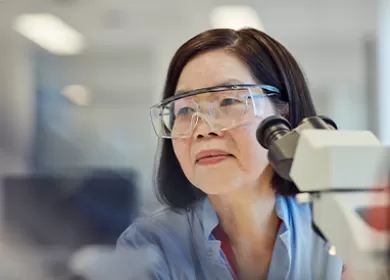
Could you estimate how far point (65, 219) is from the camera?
45.1 inches

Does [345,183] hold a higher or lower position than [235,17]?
lower

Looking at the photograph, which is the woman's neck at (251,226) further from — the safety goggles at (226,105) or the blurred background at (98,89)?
the blurred background at (98,89)

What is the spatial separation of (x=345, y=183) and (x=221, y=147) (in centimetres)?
34

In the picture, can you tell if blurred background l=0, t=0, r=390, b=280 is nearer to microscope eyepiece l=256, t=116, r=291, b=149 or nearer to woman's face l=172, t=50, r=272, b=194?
woman's face l=172, t=50, r=272, b=194

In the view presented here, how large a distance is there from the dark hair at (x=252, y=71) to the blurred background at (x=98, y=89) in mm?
160

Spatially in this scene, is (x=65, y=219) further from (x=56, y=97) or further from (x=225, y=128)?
(x=225, y=128)

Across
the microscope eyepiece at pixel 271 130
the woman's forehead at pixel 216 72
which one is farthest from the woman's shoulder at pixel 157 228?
the microscope eyepiece at pixel 271 130

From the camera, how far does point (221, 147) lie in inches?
31.8

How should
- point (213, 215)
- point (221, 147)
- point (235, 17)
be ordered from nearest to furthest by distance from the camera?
point (221, 147)
point (213, 215)
point (235, 17)

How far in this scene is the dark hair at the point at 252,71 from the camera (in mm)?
860

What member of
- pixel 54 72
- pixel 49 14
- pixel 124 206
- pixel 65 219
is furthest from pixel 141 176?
pixel 49 14

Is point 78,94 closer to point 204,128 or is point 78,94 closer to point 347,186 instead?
point 204,128

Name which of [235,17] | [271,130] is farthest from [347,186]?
[235,17]

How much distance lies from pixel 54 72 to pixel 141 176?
36cm
